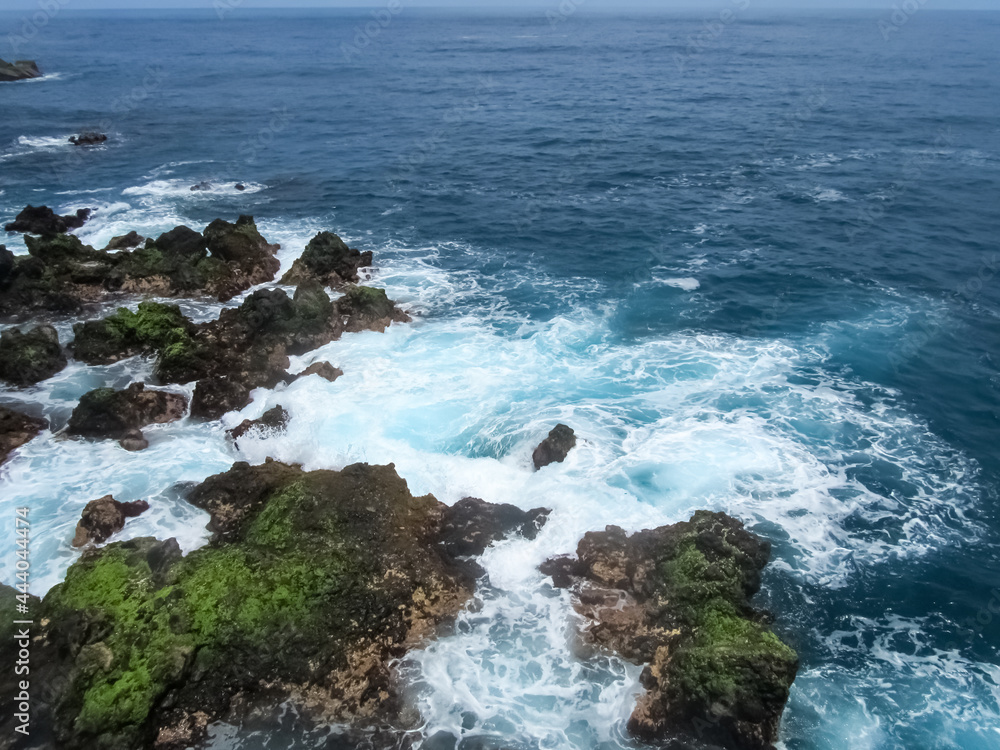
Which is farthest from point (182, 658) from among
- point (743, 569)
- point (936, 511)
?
point (936, 511)

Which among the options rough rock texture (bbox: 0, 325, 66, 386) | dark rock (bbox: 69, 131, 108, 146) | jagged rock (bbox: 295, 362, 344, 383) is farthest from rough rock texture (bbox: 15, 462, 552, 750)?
dark rock (bbox: 69, 131, 108, 146)

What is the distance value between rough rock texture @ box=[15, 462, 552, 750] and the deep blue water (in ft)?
6.83

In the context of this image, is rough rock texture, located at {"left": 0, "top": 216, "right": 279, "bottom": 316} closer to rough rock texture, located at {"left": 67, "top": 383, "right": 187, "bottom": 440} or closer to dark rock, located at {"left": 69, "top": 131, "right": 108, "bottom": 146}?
rough rock texture, located at {"left": 67, "top": 383, "right": 187, "bottom": 440}

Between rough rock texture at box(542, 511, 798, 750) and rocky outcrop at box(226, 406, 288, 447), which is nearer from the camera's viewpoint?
rough rock texture at box(542, 511, 798, 750)

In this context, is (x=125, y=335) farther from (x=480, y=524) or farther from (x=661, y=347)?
(x=661, y=347)

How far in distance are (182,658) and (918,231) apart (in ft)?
191

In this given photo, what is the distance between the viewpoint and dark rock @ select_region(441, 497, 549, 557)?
2598 centimetres

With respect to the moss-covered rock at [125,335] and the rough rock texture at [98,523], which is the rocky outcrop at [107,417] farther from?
the moss-covered rock at [125,335]

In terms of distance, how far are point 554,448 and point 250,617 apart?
1454cm

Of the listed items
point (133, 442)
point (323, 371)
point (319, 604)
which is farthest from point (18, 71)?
point (319, 604)

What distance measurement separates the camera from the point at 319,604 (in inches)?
→ 904

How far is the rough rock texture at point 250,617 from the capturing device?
20.2 metres

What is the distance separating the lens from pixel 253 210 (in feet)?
194

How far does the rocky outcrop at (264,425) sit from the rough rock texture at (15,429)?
30.9 ft
